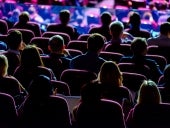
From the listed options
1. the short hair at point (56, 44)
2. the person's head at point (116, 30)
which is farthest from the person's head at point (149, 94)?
the person's head at point (116, 30)

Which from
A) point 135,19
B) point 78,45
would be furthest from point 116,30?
point 135,19

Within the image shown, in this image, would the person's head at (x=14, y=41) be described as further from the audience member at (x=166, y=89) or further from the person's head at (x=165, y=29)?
the person's head at (x=165, y=29)

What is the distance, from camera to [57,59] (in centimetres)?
702

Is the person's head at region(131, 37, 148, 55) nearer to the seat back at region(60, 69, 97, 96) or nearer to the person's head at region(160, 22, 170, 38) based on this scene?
the seat back at region(60, 69, 97, 96)

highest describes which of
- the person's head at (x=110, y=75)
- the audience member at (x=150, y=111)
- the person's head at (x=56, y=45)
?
the person's head at (x=56, y=45)

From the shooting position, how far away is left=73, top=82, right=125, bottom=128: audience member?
5082 mm

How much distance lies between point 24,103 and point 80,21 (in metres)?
5.91

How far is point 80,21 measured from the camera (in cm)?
1101

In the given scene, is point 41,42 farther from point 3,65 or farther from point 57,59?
point 3,65

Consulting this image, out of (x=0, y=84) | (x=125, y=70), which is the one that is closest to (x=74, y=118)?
(x=0, y=84)

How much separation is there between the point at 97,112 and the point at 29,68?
1.57m

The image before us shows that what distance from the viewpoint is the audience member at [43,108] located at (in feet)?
16.9

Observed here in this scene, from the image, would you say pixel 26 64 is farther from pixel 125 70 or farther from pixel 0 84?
pixel 125 70

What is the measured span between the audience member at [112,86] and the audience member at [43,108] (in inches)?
27.6
